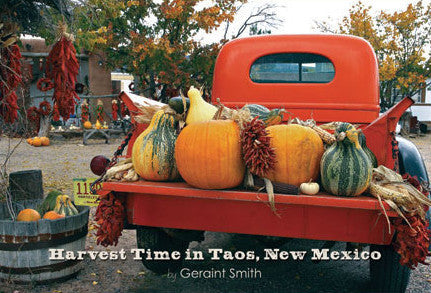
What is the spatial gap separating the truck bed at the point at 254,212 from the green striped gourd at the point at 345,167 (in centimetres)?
8

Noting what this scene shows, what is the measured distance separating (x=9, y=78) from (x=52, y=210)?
1.52m

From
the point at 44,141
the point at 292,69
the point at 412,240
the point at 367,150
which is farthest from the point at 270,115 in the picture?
the point at 44,141

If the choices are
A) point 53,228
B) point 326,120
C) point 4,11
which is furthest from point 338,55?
point 4,11

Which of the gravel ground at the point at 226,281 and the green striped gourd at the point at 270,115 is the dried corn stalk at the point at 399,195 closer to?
the green striped gourd at the point at 270,115

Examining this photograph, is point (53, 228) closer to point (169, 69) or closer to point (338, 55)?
point (338, 55)

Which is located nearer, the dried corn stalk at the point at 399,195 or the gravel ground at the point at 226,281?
the dried corn stalk at the point at 399,195

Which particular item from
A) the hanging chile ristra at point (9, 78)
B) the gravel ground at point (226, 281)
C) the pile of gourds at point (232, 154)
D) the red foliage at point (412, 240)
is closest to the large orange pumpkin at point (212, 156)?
the pile of gourds at point (232, 154)

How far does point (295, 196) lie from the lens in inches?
93.8

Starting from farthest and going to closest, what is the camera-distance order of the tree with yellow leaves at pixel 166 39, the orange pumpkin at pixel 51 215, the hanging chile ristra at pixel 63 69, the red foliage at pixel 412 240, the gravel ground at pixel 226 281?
the tree with yellow leaves at pixel 166 39, the hanging chile ristra at pixel 63 69, the orange pumpkin at pixel 51 215, the gravel ground at pixel 226 281, the red foliage at pixel 412 240

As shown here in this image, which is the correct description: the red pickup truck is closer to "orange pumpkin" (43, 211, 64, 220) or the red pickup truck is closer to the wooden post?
"orange pumpkin" (43, 211, 64, 220)

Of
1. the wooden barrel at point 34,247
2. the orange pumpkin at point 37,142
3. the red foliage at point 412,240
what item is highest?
the red foliage at point 412,240

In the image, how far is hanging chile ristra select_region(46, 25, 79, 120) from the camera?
4.54 m

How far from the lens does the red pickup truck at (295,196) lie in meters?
2.48

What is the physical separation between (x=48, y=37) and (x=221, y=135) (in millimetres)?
4824
